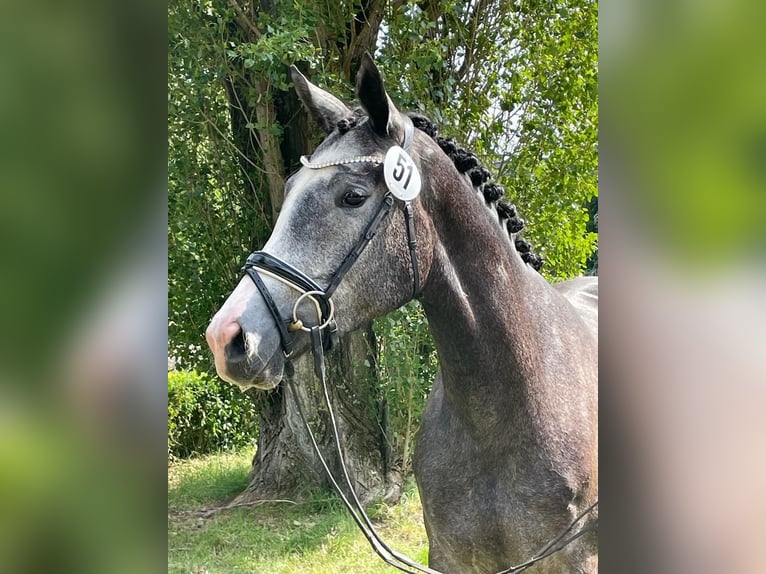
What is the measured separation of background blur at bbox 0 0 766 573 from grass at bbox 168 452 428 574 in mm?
3351

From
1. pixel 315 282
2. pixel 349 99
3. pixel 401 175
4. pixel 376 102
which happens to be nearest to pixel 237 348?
pixel 315 282

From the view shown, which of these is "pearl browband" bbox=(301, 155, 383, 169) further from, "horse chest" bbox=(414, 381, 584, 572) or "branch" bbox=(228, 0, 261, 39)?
"branch" bbox=(228, 0, 261, 39)

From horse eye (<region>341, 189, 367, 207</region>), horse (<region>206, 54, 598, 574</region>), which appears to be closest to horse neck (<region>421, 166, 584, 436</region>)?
horse (<region>206, 54, 598, 574</region>)

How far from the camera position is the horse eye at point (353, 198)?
1479 mm

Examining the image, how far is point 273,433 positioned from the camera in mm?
4551

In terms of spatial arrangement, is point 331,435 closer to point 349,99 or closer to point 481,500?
point 349,99

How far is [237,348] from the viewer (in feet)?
4.42

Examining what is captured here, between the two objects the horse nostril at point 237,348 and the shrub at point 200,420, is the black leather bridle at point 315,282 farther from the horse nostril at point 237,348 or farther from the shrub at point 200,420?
the shrub at point 200,420

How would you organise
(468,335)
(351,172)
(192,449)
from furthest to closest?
(192,449), (468,335), (351,172)

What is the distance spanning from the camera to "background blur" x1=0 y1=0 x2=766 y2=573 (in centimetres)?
58
